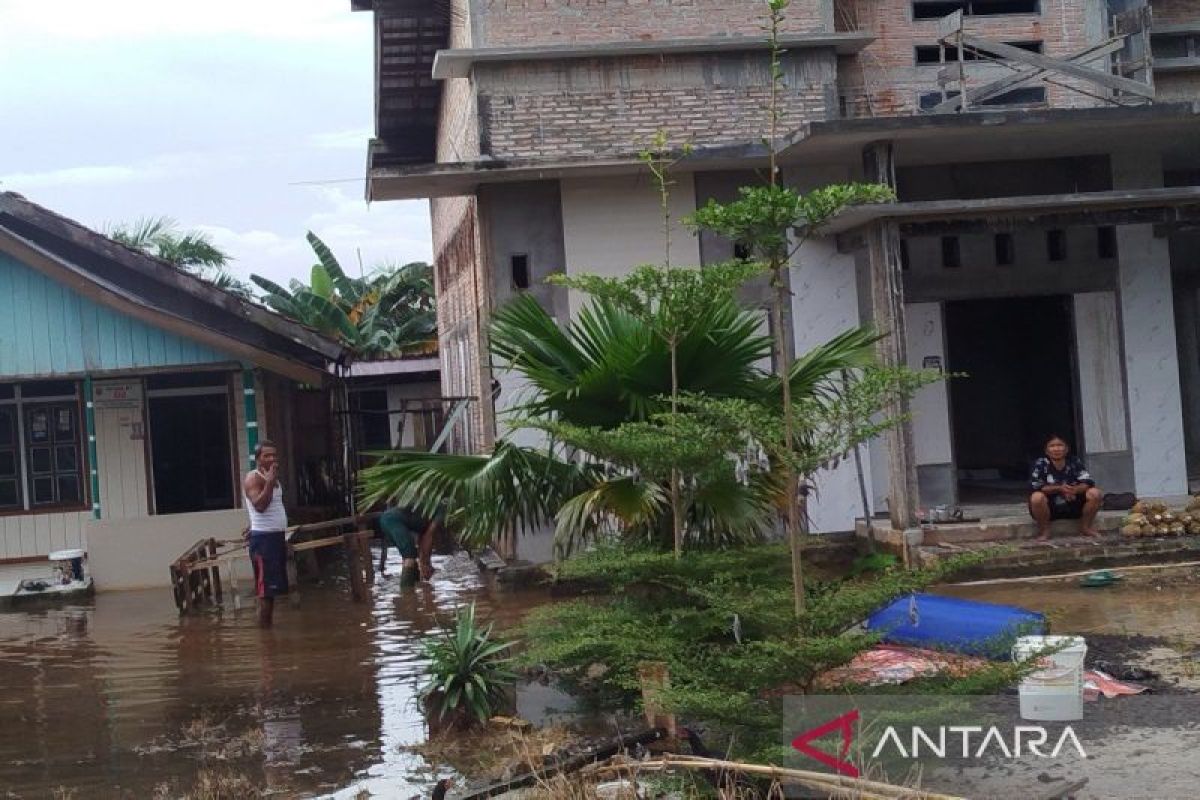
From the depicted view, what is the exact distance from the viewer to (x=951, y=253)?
16.4 meters

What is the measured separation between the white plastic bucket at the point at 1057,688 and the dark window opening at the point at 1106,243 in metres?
9.92

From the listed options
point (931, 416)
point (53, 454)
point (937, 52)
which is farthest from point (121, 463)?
point (937, 52)

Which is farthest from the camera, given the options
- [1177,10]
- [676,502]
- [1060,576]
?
[1177,10]

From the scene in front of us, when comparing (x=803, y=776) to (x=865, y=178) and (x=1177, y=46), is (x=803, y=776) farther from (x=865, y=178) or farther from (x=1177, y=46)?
(x=1177, y=46)

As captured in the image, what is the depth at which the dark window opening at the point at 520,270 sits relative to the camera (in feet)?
50.9

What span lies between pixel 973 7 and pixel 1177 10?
12.9 ft

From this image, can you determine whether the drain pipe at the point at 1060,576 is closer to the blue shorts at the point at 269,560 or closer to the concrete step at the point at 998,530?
the concrete step at the point at 998,530

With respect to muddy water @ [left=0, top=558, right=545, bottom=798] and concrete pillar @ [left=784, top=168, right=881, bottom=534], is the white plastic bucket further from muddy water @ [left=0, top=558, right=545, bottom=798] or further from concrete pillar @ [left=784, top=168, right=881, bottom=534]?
concrete pillar @ [left=784, top=168, right=881, bottom=534]

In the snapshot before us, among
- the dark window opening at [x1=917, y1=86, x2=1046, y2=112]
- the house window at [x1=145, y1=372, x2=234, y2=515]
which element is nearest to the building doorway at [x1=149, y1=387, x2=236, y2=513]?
the house window at [x1=145, y1=372, x2=234, y2=515]

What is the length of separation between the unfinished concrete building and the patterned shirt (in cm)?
119

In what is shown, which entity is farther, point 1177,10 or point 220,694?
point 1177,10

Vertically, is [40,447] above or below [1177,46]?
below

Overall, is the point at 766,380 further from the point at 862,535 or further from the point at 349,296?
the point at 349,296

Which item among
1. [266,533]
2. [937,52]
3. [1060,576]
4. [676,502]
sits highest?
[937,52]
